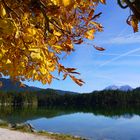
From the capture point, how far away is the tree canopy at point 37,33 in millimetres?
1691

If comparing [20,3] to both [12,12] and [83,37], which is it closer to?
[12,12]

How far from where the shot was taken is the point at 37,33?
6.82 feet

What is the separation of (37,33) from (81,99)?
174266mm

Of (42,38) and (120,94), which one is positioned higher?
(120,94)

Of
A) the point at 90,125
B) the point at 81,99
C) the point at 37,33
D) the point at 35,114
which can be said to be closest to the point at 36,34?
the point at 37,33

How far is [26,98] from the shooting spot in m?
178

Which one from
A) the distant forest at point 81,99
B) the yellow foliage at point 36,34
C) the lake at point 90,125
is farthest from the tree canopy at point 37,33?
the distant forest at point 81,99

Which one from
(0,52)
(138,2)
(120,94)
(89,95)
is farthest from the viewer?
(89,95)

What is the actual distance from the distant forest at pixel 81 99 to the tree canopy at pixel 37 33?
145 m

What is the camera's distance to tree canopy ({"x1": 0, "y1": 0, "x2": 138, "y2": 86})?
1691 millimetres

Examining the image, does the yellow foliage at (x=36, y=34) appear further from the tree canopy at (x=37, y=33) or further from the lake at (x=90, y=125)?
the lake at (x=90, y=125)

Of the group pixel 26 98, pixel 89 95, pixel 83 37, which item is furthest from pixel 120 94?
pixel 83 37

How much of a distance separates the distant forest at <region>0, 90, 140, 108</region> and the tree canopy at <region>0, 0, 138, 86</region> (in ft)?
474

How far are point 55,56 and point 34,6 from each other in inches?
27.1
